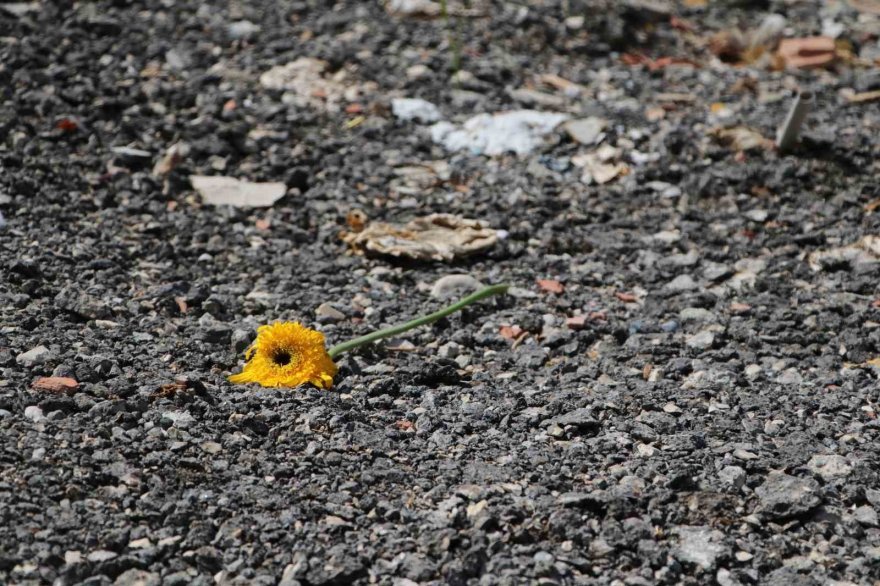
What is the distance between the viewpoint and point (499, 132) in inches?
169

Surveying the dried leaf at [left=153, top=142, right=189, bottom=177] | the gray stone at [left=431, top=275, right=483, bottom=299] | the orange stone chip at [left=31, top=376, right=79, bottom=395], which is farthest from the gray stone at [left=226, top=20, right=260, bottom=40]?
the orange stone chip at [left=31, top=376, right=79, bottom=395]

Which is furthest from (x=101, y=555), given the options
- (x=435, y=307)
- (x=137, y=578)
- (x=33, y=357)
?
(x=435, y=307)

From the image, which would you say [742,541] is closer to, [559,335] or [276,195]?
[559,335]

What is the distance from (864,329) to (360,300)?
153 cm

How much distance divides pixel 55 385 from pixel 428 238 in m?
1.51

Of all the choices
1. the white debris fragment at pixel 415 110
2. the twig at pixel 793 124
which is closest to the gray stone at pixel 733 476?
the twig at pixel 793 124

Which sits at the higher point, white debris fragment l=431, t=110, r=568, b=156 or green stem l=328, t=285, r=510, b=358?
green stem l=328, t=285, r=510, b=358

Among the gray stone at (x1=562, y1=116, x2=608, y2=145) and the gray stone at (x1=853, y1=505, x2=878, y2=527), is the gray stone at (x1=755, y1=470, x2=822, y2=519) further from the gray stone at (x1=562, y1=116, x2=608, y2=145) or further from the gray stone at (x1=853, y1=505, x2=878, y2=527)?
the gray stone at (x1=562, y1=116, x2=608, y2=145)

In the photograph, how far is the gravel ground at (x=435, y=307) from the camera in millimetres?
2174

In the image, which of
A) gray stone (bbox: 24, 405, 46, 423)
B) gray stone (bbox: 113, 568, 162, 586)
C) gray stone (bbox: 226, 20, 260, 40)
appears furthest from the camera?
gray stone (bbox: 226, 20, 260, 40)

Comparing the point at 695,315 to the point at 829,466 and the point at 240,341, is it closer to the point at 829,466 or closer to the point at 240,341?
the point at 829,466

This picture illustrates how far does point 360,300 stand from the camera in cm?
329

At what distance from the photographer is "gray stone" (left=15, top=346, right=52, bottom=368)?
2.59 meters

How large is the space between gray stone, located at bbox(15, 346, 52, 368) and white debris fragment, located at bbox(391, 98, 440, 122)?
213cm
